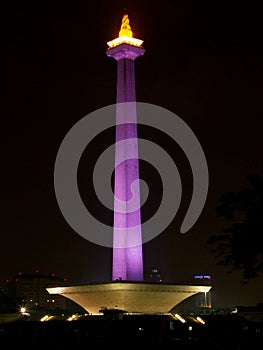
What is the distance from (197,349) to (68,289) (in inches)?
1508

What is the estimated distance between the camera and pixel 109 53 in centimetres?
6756

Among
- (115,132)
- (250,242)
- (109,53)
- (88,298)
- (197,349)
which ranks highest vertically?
(109,53)

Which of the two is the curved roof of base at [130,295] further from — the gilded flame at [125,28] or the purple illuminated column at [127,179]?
the gilded flame at [125,28]

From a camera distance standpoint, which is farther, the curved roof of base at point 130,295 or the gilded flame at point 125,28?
the gilded flame at point 125,28

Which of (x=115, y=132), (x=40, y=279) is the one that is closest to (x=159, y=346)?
(x=115, y=132)

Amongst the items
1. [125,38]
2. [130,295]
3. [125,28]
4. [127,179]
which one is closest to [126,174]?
[127,179]

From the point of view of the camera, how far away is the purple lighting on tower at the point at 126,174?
204 ft

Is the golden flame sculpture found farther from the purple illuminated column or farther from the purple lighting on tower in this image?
the purple illuminated column

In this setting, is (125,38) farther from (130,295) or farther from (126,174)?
(130,295)

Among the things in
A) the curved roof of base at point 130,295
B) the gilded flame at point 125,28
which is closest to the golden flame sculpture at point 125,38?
the gilded flame at point 125,28

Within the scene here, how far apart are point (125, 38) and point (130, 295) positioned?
25.3m

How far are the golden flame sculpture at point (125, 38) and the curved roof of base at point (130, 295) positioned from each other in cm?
2393

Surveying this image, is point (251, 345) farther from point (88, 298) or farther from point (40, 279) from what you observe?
point (40, 279)

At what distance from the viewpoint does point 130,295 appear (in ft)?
186
